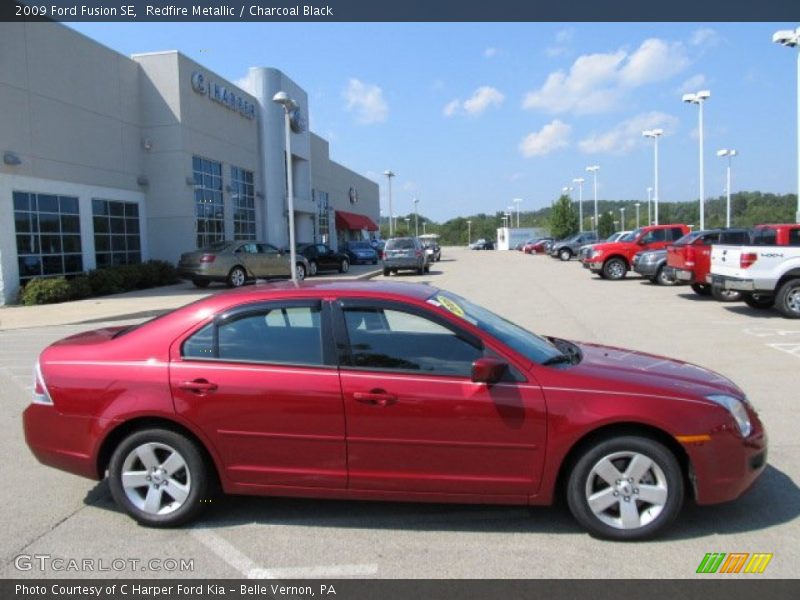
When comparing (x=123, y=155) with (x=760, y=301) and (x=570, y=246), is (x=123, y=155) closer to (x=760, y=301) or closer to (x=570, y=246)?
(x=760, y=301)

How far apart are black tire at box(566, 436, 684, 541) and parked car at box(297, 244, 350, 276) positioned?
86.2 feet

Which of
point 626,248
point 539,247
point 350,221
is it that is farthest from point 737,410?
point 350,221

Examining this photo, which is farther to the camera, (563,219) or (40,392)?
(563,219)

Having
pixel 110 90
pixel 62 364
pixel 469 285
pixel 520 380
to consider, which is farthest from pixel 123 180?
pixel 520 380

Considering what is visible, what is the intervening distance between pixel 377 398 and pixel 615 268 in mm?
22109

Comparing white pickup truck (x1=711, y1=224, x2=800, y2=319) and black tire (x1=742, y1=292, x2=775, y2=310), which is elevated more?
white pickup truck (x1=711, y1=224, x2=800, y2=319)

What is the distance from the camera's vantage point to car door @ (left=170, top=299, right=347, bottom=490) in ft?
12.8

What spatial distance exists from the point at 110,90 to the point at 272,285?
2337 cm

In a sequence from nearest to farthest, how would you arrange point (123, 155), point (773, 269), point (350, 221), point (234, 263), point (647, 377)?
1. point (647, 377)
2. point (773, 269)
3. point (234, 263)
4. point (123, 155)
5. point (350, 221)

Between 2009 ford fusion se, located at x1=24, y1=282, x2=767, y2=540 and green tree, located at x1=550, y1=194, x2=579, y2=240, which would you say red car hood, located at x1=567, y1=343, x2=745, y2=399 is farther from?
green tree, located at x1=550, y1=194, x2=579, y2=240

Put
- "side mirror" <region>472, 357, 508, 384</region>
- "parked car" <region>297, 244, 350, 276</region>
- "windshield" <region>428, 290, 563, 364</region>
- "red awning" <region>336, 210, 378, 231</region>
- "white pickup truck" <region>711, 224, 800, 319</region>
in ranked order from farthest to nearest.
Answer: "red awning" <region>336, 210, 378, 231</region>
"parked car" <region>297, 244, 350, 276</region>
"white pickup truck" <region>711, 224, 800, 319</region>
"windshield" <region>428, 290, 563, 364</region>
"side mirror" <region>472, 357, 508, 384</region>

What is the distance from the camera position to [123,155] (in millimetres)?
25516
